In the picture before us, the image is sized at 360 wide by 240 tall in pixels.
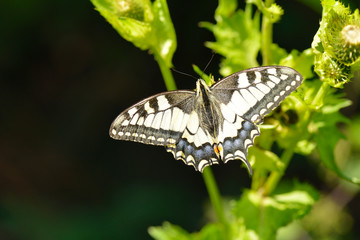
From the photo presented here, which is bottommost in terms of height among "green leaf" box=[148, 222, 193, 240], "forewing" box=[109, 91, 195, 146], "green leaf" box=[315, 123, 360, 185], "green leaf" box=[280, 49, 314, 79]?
"green leaf" box=[315, 123, 360, 185]

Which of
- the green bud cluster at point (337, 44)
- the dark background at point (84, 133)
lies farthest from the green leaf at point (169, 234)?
the dark background at point (84, 133)

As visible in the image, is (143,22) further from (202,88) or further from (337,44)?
(337,44)

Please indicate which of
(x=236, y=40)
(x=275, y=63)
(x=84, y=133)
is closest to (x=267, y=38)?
(x=275, y=63)

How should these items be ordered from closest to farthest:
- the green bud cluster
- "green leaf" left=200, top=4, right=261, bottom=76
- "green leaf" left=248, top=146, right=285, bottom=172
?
the green bud cluster < "green leaf" left=248, top=146, right=285, bottom=172 < "green leaf" left=200, top=4, right=261, bottom=76

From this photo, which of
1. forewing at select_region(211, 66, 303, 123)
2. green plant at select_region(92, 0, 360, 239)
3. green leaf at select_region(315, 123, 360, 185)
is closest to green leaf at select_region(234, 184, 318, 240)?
green plant at select_region(92, 0, 360, 239)

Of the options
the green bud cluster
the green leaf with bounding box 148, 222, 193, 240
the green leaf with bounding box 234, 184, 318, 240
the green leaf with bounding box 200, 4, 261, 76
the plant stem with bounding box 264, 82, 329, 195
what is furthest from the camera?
the green leaf with bounding box 148, 222, 193, 240

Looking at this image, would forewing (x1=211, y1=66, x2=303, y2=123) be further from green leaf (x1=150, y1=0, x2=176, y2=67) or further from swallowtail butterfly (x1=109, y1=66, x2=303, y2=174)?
green leaf (x1=150, y1=0, x2=176, y2=67)

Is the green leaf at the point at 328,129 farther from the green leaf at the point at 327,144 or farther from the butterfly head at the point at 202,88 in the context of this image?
the butterfly head at the point at 202,88
